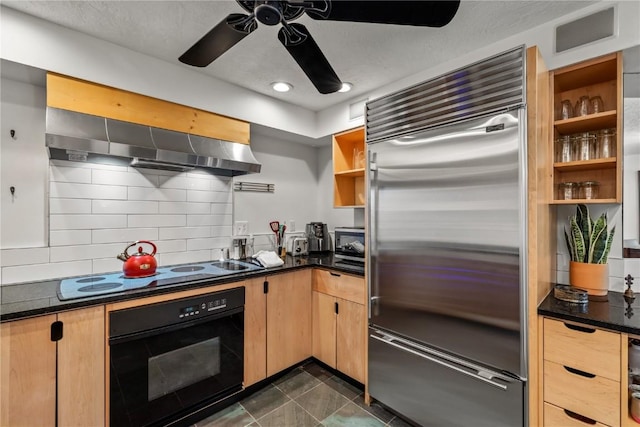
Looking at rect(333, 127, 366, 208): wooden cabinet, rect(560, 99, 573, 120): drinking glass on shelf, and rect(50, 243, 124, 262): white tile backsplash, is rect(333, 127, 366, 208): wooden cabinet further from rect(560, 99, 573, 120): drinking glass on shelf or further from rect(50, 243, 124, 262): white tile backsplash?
rect(50, 243, 124, 262): white tile backsplash

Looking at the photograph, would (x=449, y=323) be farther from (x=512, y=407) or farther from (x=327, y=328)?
(x=327, y=328)

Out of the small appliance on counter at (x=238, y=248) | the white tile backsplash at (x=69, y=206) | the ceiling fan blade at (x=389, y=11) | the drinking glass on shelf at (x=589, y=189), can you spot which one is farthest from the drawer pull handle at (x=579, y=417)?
the white tile backsplash at (x=69, y=206)

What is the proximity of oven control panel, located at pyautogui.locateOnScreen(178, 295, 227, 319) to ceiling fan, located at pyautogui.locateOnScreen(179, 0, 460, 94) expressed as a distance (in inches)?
58.1

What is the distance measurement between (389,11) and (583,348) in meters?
1.73

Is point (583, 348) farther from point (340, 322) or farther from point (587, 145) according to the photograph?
point (340, 322)

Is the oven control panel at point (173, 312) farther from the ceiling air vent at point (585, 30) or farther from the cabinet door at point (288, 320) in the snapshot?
the ceiling air vent at point (585, 30)

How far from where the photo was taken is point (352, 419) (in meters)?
2.02

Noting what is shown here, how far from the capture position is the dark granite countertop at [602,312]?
132cm

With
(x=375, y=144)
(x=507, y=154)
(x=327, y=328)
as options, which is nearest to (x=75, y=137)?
(x=375, y=144)

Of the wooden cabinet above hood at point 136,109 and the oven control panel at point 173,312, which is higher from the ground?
the wooden cabinet above hood at point 136,109

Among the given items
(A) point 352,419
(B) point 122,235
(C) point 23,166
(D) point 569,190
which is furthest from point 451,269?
(C) point 23,166

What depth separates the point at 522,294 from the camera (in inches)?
58.1

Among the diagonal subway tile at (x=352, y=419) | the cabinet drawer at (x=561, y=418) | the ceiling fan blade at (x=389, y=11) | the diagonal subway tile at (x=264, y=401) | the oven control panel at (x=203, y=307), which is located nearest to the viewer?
the ceiling fan blade at (x=389, y=11)

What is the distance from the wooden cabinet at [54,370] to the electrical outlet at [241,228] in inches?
53.9
